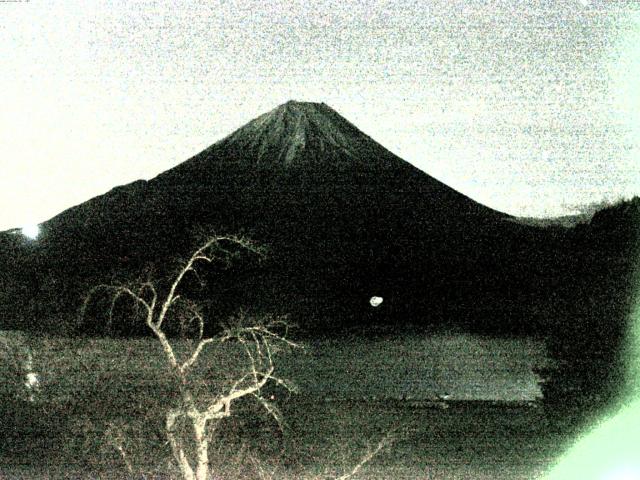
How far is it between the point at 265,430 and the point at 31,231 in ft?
91.3

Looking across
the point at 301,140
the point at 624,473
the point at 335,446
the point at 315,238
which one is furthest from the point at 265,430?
the point at 301,140

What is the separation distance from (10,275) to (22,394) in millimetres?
11994

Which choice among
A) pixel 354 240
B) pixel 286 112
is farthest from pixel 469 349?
pixel 286 112

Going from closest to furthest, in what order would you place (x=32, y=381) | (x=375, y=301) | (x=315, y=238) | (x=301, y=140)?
(x=32, y=381) → (x=375, y=301) → (x=315, y=238) → (x=301, y=140)

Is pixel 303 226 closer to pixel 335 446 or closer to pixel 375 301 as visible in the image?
A: pixel 375 301

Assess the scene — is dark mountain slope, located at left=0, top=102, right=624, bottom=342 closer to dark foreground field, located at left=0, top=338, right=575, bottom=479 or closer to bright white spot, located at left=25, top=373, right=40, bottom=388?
dark foreground field, located at left=0, top=338, right=575, bottom=479

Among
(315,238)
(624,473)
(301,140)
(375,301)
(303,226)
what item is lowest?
(624,473)

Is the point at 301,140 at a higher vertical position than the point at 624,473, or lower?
higher

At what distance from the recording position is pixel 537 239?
25094 millimetres

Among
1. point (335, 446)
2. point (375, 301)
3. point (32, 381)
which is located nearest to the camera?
point (335, 446)

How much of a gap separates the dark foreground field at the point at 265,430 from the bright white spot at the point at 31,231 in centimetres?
1945

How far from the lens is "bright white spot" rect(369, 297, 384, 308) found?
21.1 meters

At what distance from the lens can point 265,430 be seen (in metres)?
11.0

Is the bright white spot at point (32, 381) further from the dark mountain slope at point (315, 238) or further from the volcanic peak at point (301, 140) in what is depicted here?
the volcanic peak at point (301, 140)
